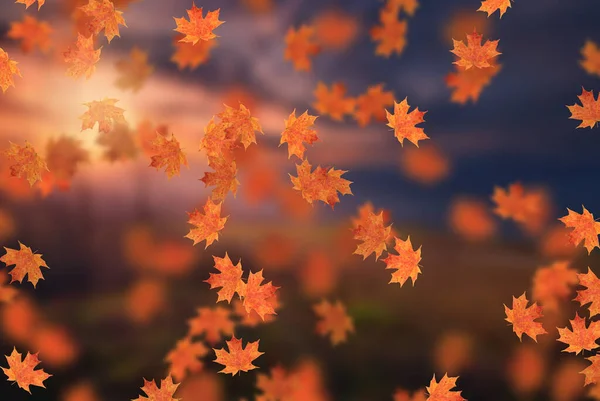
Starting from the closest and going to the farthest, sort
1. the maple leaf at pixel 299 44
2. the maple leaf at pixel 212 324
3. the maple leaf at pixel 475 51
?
1. the maple leaf at pixel 475 51
2. the maple leaf at pixel 212 324
3. the maple leaf at pixel 299 44

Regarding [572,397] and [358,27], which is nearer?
[572,397]

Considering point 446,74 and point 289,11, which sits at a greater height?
point 289,11

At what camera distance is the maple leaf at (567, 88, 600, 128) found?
2998 mm

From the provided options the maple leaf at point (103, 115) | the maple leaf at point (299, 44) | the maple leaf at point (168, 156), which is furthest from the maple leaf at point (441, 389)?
the maple leaf at point (103, 115)

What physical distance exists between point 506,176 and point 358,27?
4.26ft

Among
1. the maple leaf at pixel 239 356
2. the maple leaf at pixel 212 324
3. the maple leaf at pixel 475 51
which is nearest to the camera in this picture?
the maple leaf at pixel 475 51

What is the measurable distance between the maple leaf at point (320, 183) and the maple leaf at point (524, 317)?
47.2 inches

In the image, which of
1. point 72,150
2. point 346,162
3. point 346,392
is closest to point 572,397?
point 346,392

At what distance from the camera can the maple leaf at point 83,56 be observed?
114 inches

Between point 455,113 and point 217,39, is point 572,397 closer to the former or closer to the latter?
point 455,113

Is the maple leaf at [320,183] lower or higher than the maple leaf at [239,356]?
higher

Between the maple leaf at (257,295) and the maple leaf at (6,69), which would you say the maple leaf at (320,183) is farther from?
the maple leaf at (6,69)

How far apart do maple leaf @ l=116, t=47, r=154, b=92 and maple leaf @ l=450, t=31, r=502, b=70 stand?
186 cm

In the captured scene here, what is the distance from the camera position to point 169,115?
3.14 metres
